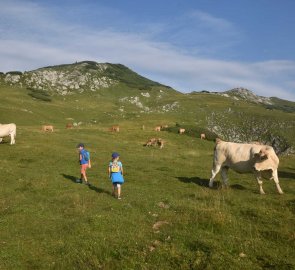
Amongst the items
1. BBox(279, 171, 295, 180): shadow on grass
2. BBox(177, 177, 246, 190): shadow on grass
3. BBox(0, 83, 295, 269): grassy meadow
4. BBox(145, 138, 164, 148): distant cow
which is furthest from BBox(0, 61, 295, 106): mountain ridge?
BBox(177, 177, 246, 190): shadow on grass

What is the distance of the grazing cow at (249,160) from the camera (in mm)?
21562

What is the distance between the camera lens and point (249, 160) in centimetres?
2266

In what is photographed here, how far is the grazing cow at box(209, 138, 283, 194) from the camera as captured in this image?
849 inches

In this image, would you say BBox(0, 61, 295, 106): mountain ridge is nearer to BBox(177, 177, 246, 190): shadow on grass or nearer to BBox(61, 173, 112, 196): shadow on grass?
BBox(61, 173, 112, 196): shadow on grass

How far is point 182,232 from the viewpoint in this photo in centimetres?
1421

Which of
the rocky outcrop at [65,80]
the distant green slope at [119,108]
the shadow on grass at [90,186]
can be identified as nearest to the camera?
the shadow on grass at [90,186]

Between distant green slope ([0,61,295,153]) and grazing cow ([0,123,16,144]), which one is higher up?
distant green slope ([0,61,295,153])

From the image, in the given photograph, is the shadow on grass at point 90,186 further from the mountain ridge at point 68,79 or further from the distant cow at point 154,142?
the mountain ridge at point 68,79

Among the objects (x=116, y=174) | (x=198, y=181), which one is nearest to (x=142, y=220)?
(x=116, y=174)

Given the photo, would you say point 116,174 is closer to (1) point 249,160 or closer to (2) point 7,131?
(1) point 249,160

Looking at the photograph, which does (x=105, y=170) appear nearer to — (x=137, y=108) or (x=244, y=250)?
(x=244, y=250)

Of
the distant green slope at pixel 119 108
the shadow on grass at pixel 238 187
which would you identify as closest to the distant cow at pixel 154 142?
the distant green slope at pixel 119 108

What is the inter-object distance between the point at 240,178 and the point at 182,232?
49.0ft

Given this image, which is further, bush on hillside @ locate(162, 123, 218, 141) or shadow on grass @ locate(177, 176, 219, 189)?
bush on hillside @ locate(162, 123, 218, 141)
